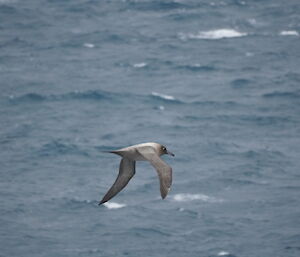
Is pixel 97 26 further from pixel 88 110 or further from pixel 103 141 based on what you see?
pixel 103 141

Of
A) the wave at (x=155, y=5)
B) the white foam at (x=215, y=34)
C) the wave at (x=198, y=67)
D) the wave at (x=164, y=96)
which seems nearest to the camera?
the wave at (x=164, y=96)

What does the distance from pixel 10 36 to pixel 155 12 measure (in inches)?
811

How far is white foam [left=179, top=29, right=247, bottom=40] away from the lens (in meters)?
118

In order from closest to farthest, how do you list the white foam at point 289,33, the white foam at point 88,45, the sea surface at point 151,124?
the sea surface at point 151,124, the white foam at point 88,45, the white foam at point 289,33

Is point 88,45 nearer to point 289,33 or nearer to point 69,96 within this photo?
point 69,96

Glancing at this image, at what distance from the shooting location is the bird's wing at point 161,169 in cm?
3138

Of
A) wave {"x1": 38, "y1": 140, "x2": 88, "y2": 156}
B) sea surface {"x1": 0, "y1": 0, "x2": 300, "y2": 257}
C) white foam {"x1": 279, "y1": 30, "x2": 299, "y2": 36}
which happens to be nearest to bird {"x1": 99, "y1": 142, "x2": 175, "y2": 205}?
sea surface {"x1": 0, "y1": 0, "x2": 300, "y2": 257}

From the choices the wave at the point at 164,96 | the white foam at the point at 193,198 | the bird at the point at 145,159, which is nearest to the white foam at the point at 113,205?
the white foam at the point at 193,198

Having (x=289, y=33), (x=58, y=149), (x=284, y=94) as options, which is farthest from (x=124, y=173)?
(x=289, y=33)

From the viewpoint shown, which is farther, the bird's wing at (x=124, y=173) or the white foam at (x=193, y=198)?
the white foam at (x=193, y=198)

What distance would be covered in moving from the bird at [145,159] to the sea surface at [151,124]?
3971 cm

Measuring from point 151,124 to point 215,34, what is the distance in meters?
27.3

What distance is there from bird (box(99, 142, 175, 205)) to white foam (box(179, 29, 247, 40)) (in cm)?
8288

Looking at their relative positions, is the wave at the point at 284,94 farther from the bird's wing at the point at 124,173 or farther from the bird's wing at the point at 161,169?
the bird's wing at the point at 161,169
